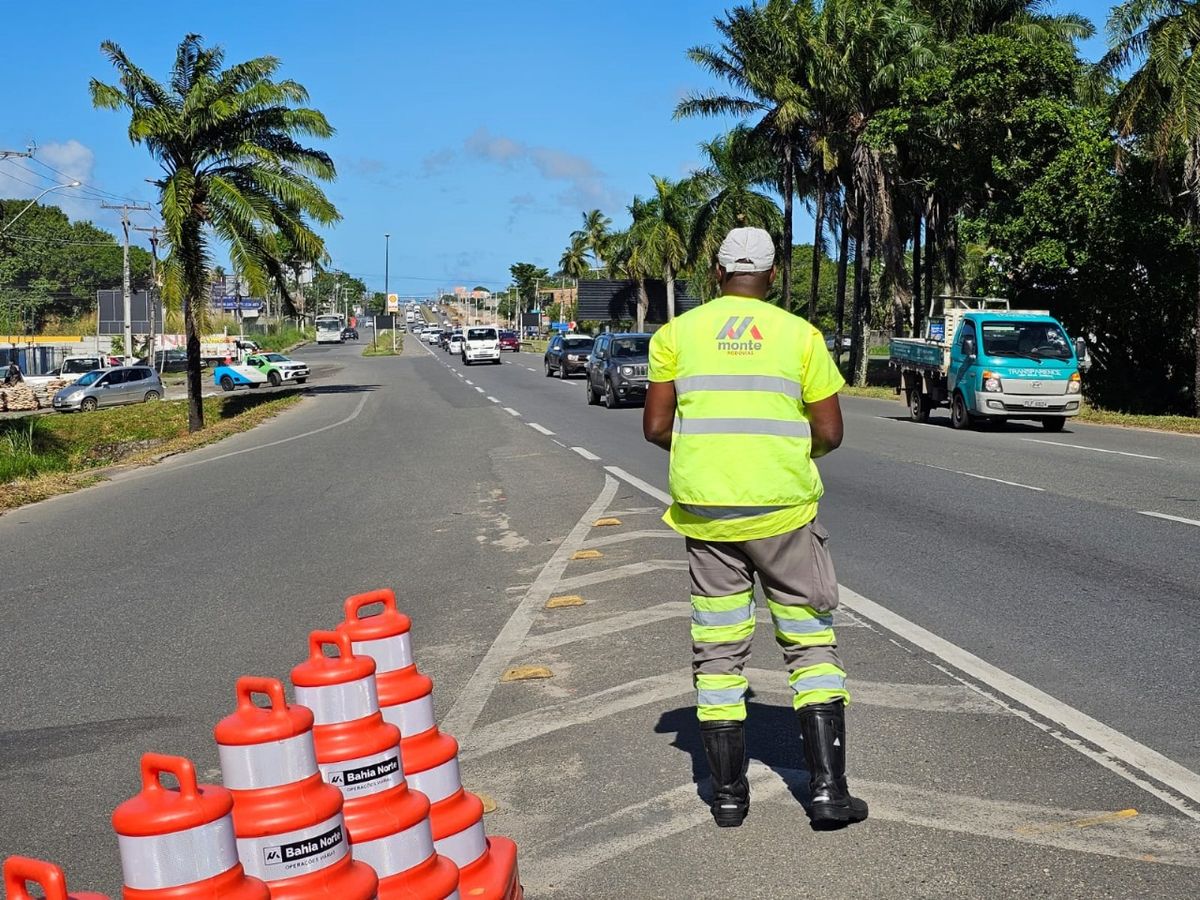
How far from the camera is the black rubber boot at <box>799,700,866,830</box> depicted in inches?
169

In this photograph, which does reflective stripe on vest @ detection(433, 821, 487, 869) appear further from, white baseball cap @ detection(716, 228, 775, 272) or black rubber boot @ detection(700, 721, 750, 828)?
white baseball cap @ detection(716, 228, 775, 272)

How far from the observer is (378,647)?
138 inches

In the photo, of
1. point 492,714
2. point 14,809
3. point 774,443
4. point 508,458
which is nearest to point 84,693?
point 14,809

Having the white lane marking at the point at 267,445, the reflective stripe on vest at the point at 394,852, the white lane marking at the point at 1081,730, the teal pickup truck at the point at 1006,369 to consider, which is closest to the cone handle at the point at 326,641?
the reflective stripe on vest at the point at 394,852

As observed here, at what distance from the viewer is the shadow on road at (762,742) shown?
15.9 ft

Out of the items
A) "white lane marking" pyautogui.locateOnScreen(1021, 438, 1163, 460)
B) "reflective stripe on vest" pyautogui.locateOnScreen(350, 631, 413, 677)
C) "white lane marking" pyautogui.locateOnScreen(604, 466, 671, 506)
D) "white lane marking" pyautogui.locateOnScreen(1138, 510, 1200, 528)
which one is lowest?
"white lane marking" pyautogui.locateOnScreen(604, 466, 671, 506)

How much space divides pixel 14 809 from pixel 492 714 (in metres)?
1.97

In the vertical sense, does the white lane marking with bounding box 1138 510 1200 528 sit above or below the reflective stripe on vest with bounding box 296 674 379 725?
below

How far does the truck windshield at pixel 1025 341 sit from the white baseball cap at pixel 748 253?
1954 centimetres

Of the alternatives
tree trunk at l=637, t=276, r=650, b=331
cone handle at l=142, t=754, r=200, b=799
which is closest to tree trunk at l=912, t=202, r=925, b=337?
tree trunk at l=637, t=276, r=650, b=331

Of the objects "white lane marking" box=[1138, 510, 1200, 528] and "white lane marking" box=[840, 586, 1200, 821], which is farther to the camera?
"white lane marking" box=[1138, 510, 1200, 528]

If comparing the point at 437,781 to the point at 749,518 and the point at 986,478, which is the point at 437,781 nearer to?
the point at 749,518

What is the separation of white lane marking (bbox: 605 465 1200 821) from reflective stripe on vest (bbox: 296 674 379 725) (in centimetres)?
289

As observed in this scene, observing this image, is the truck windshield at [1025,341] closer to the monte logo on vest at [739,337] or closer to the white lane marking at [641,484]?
the white lane marking at [641,484]
